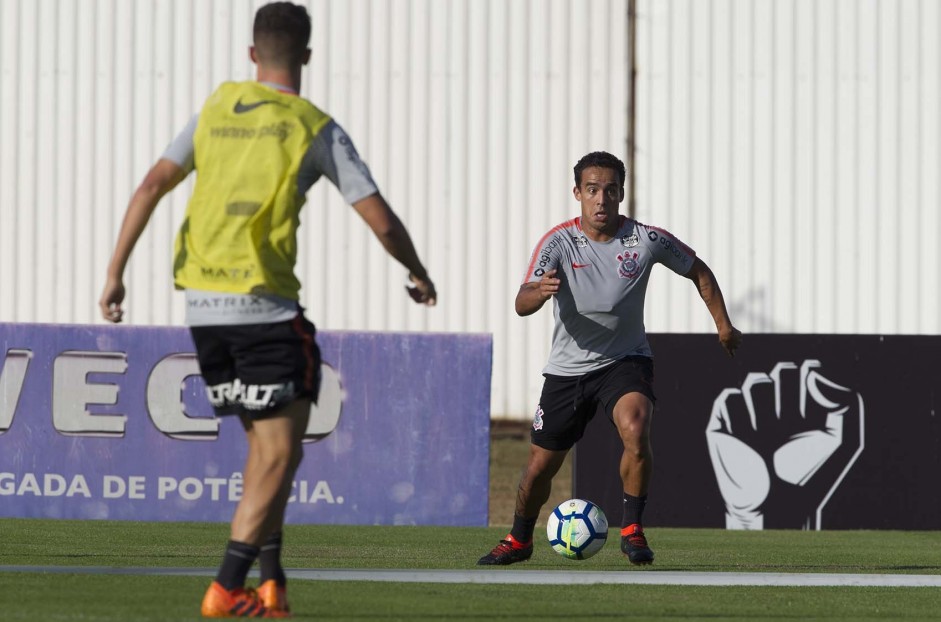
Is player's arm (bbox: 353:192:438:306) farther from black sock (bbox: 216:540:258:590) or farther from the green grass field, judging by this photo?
the green grass field

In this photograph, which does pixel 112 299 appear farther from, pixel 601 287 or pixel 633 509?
pixel 633 509

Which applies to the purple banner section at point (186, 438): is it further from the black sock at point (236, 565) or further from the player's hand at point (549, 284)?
the black sock at point (236, 565)

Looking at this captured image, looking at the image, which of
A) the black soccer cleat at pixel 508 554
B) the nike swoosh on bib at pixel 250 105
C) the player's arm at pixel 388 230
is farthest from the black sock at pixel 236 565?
the black soccer cleat at pixel 508 554

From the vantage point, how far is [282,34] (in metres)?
5.31

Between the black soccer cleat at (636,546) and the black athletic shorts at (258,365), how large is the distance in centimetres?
318

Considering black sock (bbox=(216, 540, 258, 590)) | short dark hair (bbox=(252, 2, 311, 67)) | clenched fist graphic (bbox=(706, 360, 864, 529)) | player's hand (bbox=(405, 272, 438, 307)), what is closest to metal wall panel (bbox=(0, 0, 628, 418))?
clenched fist graphic (bbox=(706, 360, 864, 529))

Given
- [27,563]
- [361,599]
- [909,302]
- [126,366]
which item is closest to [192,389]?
[126,366]

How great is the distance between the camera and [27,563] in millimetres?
7562

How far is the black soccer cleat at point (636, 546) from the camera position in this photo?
26.6 ft

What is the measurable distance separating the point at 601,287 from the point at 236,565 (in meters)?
3.53

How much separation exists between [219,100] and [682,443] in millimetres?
Answer: 8004

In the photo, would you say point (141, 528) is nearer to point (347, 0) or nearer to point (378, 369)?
point (378, 369)

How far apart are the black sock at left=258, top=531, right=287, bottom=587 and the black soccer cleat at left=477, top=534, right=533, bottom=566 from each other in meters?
2.73

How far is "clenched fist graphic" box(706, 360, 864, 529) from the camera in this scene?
12711 mm
